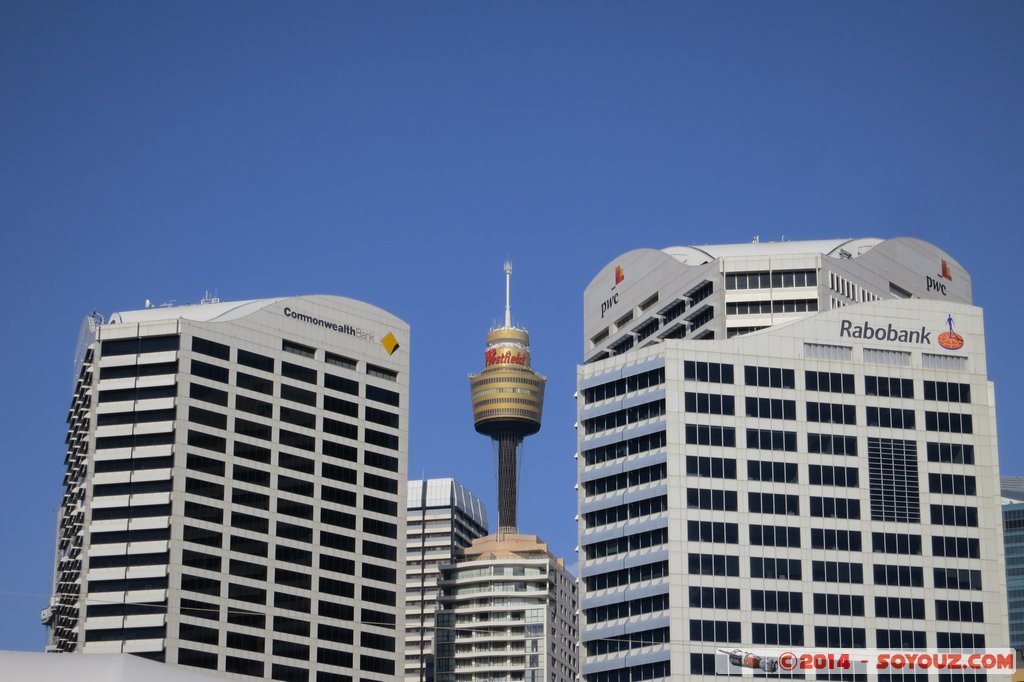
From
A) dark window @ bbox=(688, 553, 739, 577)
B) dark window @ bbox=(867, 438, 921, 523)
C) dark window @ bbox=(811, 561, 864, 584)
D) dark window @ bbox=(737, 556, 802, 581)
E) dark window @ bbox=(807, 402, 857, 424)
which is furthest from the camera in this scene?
dark window @ bbox=(807, 402, 857, 424)

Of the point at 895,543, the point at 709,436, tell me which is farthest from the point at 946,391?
the point at 709,436

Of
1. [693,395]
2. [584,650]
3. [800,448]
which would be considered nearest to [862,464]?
[800,448]

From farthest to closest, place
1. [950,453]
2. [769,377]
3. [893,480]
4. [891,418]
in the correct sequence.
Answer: [950,453]
[891,418]
[769,377]
[893,480]

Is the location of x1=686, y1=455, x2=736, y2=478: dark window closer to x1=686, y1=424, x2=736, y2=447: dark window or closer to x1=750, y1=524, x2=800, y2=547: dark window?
x1=686, y1=424, x2=736, y2=447: dark window

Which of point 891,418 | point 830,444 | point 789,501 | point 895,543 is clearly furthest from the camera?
point 891,418

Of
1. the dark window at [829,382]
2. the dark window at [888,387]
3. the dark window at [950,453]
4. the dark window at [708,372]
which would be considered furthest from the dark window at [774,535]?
the dark window at [888,387]

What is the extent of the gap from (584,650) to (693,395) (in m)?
30.5

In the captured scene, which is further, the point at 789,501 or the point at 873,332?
the point at 873,332

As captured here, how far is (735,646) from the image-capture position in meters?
180

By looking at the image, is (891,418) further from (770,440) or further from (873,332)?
(770,440)

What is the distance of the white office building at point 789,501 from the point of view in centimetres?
18325

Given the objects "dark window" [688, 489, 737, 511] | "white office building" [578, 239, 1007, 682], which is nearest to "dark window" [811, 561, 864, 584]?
"white office building" [578, 239, 1007, 682]

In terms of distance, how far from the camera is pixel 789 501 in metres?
188

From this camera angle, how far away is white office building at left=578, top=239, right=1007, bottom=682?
183m
